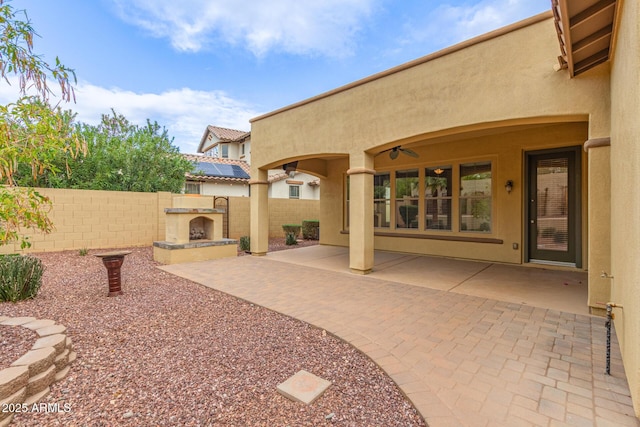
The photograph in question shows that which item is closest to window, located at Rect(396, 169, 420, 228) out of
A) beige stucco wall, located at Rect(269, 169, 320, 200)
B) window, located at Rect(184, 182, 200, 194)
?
beige stucco wall, located at Rect(269, 169, 320, 200)

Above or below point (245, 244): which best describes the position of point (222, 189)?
above

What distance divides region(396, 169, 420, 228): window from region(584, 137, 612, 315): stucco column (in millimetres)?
5016

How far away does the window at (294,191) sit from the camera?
864 inches

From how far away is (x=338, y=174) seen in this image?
10664mm

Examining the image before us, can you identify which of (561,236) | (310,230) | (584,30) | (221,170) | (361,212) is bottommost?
(310,230)

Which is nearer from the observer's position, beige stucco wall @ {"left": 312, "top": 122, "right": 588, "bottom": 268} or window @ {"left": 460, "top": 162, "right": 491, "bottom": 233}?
beige stucco wall @ {"left": 312, "top": 122, "right": 588, "bottom": 268}

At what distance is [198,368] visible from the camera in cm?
269

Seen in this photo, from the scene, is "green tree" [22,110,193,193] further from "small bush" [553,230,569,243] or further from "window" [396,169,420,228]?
"small bush" [553,230,569,243]

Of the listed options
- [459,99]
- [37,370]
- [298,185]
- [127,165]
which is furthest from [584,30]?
[298,185]

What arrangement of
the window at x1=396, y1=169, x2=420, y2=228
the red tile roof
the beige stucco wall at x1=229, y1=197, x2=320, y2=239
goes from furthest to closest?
the red tile roof, the beige stucco wall at x1=229, y1=197, x2=320, y2=239, the window at x1=396, y1=169, x2=420, y2=228

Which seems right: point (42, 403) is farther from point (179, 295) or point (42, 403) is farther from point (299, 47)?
point (299, 47)

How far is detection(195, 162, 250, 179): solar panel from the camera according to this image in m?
18.2

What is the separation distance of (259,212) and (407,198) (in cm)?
445

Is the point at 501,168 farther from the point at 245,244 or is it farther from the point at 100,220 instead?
the point at 100,220
